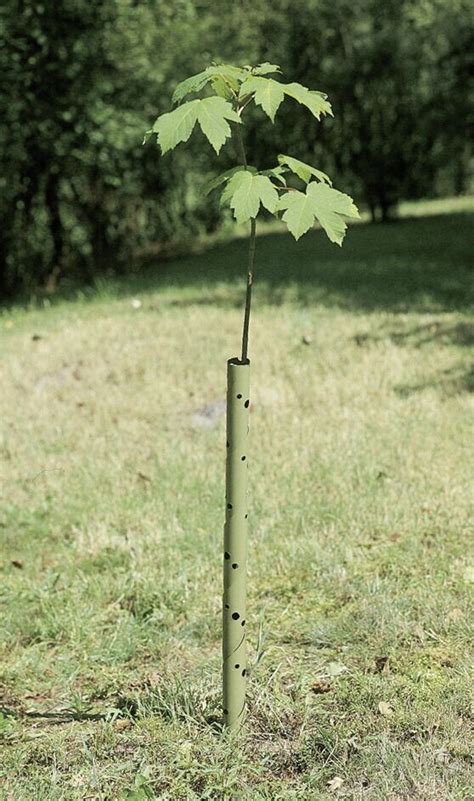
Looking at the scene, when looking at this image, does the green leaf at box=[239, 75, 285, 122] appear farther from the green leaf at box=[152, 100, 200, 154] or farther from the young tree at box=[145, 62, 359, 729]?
the green leaf at box=[152, 100, 200, 154]

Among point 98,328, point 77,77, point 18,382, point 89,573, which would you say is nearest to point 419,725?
point 89,573

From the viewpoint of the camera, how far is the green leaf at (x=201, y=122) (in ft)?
7.16

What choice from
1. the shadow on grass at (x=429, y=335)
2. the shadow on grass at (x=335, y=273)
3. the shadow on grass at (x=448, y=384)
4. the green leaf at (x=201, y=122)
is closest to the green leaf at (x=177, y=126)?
the green leaf at (x=201, y=122)

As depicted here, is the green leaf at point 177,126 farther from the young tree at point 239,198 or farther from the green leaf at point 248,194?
the green leaf at point 248,194

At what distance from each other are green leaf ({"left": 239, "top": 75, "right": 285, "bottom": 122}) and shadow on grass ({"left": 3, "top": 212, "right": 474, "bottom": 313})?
618cm

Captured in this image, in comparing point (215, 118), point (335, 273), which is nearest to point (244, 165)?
point (215, 118)

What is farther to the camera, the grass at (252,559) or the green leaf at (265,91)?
the grass at (252,559)

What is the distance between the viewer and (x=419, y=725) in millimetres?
2820

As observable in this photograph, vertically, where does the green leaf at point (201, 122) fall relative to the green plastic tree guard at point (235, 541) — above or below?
above

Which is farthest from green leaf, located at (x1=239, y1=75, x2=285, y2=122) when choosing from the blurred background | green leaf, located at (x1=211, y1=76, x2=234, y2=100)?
the blurred background

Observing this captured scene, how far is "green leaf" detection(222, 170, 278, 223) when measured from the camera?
222 cm

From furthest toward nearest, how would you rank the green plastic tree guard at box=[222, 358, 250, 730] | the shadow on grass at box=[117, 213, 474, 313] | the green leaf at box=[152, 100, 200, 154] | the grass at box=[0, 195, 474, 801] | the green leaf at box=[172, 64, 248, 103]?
the shadow on grass at box=[117, 213, 474, 313]
the grass at box=[0, 195, 474, 801]
the green plastic tree guard at box=[222, 358, 250, 730]
the green leaf at box=[172, 64, 248, 103]
the green leaf at box=[152, 100, 200, 154]

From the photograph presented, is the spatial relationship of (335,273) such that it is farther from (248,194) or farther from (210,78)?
(248,194)

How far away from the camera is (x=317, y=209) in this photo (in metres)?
2.26
